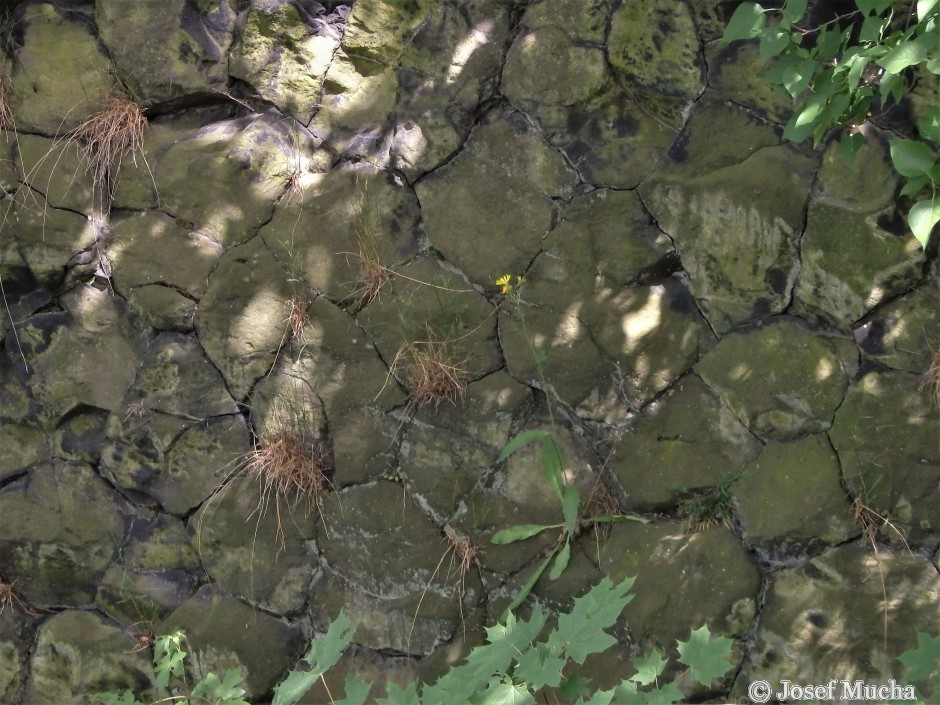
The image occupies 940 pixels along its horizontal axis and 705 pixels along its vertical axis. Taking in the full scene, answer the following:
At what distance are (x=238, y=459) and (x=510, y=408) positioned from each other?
2.54ft

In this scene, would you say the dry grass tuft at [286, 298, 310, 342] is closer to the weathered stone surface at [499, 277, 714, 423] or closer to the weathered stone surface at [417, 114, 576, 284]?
the weathered stone surface at [417, 114, 576, 284]

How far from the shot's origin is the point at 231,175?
273 cm

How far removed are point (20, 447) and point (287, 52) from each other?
1.39 meters

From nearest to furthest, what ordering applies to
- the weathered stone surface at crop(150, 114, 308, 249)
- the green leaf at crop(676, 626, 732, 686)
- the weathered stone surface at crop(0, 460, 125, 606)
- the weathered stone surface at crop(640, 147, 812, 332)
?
the green leaf at crop(676, 626, 732, 686) → the weathered stone surface at crop(640, 147, 812, 332) → the weathered stone surface at crop(150, 114, 308, 249) → the weathered stone surface at crop(0, 460, 125, 606)

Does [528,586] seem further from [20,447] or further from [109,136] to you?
[109,136]

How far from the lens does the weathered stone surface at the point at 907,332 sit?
2.31 m

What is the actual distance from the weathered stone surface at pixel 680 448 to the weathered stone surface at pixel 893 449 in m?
0.23

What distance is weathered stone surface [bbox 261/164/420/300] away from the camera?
2.65 m

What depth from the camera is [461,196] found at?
2621 mm

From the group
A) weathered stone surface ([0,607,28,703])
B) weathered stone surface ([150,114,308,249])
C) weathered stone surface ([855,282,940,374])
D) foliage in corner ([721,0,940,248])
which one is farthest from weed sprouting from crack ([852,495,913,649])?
weathered stone surface ([0,607,28,703])

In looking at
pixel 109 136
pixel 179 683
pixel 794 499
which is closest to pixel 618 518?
pixel 794 499

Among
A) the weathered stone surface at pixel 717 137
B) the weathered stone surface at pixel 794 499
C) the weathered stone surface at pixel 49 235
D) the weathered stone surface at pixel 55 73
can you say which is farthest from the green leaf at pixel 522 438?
the weathered stone surface at pixel 55 73

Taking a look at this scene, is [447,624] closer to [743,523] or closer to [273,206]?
[743,523]

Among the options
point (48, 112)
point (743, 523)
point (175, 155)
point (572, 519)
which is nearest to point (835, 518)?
point (743, 523)
